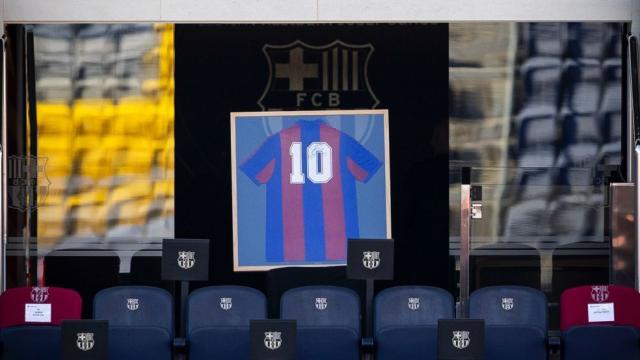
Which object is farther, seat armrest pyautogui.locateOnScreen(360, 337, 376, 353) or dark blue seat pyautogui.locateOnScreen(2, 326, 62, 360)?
seat armrest pyautogui.locateOnScreen(360, 337, 376, 353)

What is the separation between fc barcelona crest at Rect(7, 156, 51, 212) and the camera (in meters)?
11.8

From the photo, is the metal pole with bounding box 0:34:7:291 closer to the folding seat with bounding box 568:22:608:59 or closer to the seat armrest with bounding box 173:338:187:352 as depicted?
the seat armrest with bounding box 173:338:187:352

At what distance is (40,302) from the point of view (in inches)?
403

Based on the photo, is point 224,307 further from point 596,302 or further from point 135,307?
point 596,302

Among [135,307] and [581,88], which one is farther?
[581,88]

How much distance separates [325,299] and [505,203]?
2283 mm

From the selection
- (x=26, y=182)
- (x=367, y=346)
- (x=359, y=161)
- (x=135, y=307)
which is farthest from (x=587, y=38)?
(x=26, y=182)

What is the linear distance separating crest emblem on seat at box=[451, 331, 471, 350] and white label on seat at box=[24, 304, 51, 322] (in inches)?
115

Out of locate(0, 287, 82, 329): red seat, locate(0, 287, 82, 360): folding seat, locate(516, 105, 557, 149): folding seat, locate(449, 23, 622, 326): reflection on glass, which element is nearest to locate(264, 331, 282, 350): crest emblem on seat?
locate(0, 287, 82, 360): folding seat

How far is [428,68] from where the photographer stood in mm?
11898

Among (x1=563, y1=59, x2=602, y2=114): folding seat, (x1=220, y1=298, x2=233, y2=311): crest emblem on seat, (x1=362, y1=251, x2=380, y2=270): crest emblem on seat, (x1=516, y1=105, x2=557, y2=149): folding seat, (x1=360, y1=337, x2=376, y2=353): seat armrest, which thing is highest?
(x1=563, y1=59, x2=602, y2=114): folding seat

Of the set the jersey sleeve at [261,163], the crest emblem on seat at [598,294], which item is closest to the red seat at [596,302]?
the crest emblem on seat at [598,294]

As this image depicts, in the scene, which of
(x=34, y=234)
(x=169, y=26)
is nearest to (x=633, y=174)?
(x=169, y=26)

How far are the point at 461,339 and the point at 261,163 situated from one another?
3344 millimetres
